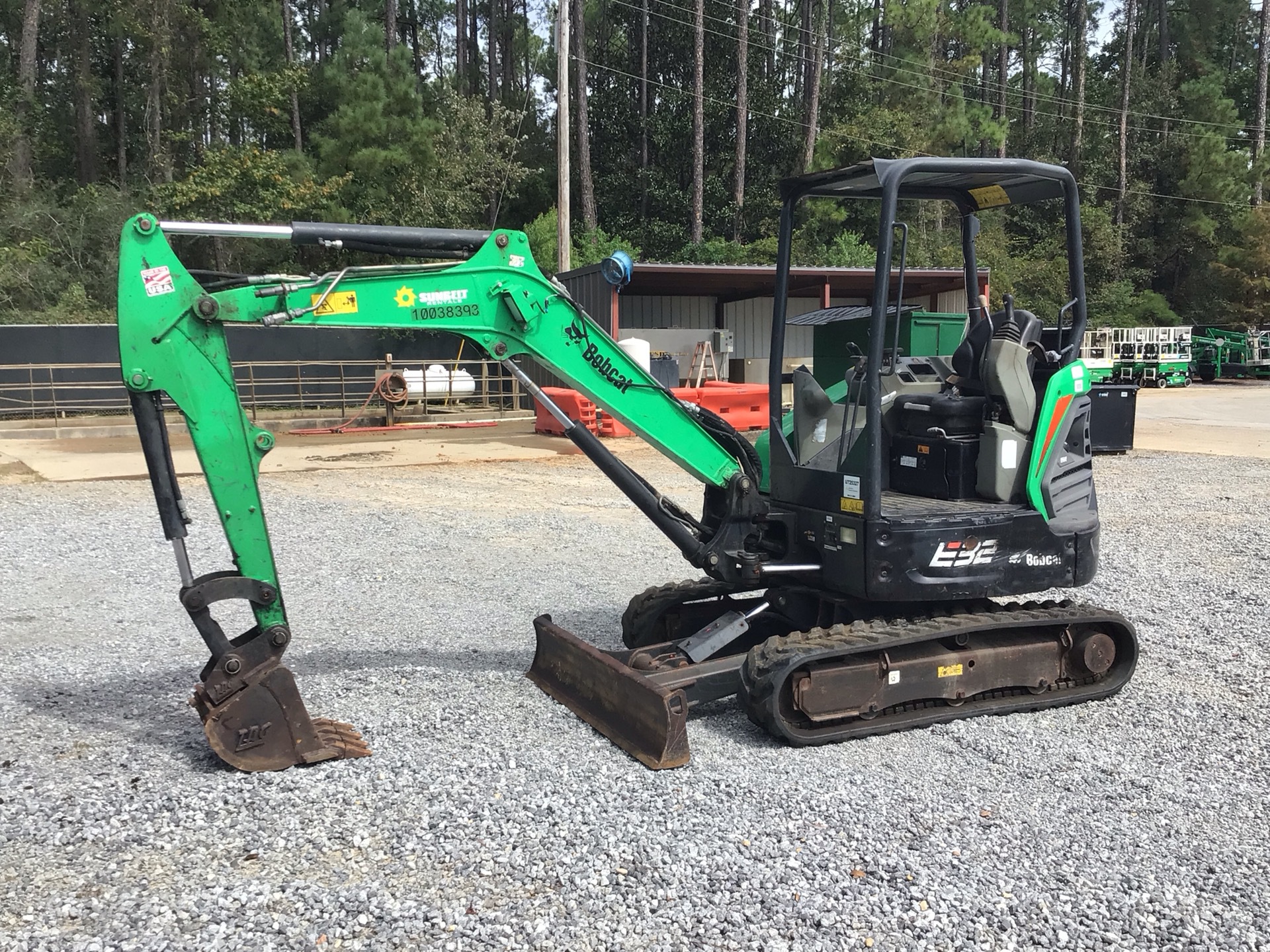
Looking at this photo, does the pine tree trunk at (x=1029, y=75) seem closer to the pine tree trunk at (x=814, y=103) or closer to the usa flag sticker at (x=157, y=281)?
the pine tree trunk at (x=814, y=103)

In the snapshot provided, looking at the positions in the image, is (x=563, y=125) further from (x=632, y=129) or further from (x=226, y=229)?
(x=632, y=129)

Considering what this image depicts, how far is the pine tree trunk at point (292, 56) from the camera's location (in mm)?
36531

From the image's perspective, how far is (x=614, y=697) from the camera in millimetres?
4930

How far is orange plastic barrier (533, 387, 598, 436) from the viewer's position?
56.8 feet

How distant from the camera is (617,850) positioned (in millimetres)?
3754

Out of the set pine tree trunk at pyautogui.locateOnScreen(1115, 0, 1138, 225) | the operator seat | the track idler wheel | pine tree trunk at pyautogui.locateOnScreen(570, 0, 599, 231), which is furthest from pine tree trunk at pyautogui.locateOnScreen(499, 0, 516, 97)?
the track idler wheel

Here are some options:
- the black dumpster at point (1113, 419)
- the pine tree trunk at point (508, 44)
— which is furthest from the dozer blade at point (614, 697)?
the pine tree trunk at point (508, 44)

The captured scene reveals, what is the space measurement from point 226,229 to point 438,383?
751 inches

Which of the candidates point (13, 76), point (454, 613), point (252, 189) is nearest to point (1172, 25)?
point (252, 189)

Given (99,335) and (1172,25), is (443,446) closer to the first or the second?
(99,335)

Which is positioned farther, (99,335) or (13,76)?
(13,76)

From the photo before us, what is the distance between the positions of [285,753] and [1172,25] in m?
69.7

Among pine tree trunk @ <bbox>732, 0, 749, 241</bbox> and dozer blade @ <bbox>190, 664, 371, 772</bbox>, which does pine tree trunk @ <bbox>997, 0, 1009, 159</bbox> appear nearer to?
pine tree trunk @ <bbox>732, 0, 749, 241</bbox>

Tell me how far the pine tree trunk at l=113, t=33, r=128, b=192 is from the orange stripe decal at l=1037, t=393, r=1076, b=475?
1500 inches
